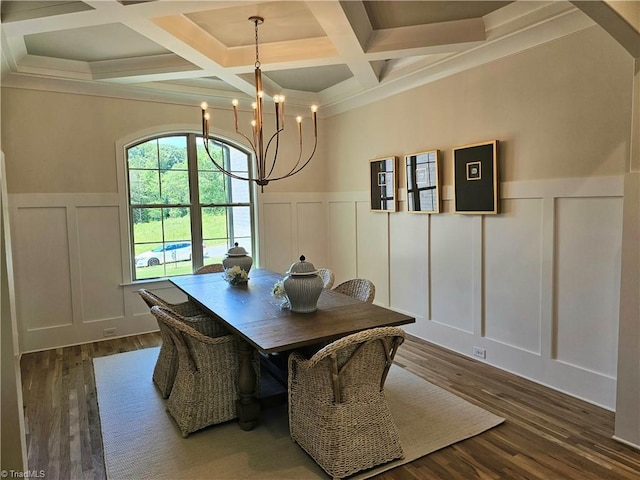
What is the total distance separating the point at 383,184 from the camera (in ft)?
15.7

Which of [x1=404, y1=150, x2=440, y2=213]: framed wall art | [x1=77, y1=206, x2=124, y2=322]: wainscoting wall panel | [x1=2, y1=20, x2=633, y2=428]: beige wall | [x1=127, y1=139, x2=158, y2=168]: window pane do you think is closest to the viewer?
[x1=2, y1=20, x2=633, y2=428]: beige wall

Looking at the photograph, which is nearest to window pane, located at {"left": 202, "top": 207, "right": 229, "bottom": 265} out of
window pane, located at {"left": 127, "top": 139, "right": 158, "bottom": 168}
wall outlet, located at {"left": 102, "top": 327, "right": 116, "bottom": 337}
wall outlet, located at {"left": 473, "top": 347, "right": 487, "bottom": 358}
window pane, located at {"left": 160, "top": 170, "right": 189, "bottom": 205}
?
window pane, located at {"left": 160, "top": 170, "right": 189, "bottom": 205}

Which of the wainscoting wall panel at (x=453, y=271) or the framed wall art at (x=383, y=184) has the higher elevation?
the framed wall art at (x=383, y=184)

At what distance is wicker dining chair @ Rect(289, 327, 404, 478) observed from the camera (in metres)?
2.20

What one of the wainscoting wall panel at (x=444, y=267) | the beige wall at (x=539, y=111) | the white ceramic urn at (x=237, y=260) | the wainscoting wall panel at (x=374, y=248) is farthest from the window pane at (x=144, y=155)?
the beige wall at (x=539, y=111)

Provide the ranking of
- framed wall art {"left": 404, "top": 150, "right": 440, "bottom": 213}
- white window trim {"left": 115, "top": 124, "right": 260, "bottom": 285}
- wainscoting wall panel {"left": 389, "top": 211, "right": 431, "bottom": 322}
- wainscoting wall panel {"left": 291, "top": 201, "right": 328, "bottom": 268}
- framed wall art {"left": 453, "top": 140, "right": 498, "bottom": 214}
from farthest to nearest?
1. wainscoting wall panel {"left": 291, "top": 201, "right": 328, "bottom": 268}
2. white window trim {"left": 115, "top": 124, "right": 260, "bottom": 285}
3. wainscoting wall panel {"left": 389, "top": 211, "right": 431, "bottom": 322}
4. framed wall art {"left": 404, "top": 150, "right": 440, "bottom": 213}
5. framed wall art {"left": 453, "top": 140, "right": 498, "bottom": 214}

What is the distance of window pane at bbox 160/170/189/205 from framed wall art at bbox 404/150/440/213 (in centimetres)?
262

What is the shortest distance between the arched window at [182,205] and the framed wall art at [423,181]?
219 cm

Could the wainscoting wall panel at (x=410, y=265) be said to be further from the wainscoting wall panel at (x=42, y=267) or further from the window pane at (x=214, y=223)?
the wainscoting wall panel at (x=42, y=267)

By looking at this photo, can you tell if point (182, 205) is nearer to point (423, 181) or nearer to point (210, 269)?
point (210, 269)

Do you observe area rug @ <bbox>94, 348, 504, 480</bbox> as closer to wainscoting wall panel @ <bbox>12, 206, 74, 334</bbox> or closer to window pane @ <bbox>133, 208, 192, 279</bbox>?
wainscoting wall panel @ <bbox>12, 206, 74, 334</bbox>

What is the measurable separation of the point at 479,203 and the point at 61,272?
4.18m

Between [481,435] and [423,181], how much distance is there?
2.42 m

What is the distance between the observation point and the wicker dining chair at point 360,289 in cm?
330
